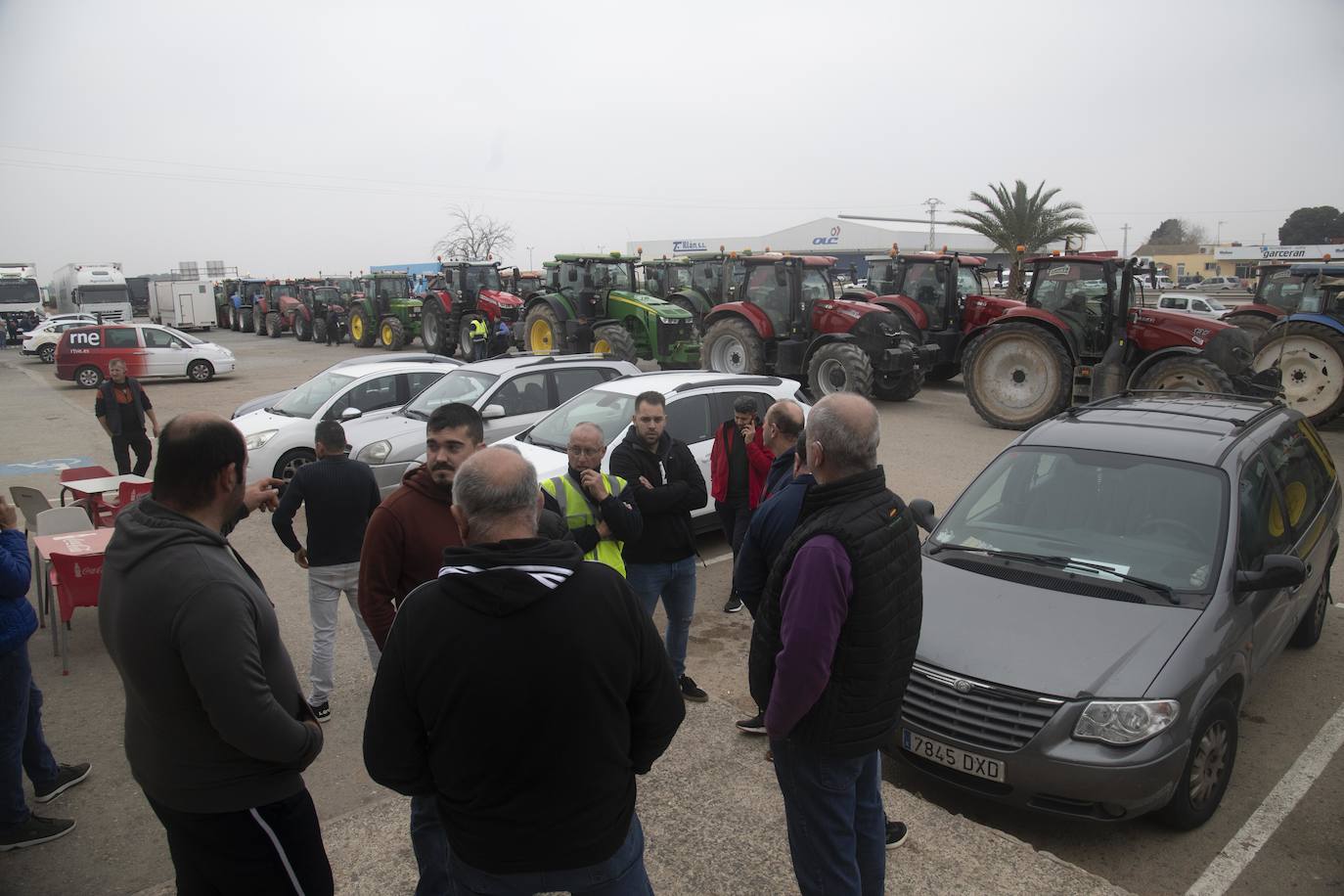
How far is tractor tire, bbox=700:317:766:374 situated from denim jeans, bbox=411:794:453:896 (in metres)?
12.4

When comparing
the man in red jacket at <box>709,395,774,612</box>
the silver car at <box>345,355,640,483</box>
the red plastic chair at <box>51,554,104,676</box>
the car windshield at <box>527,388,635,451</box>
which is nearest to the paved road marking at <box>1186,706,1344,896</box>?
the man in red jacket at <box>709,395,774,612</box>

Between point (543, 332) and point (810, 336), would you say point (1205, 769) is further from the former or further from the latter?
point (543, 332)

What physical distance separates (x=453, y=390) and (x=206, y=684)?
302 inches

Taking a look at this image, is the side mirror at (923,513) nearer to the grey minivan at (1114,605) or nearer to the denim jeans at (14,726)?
the grey minivan at (1114,605)

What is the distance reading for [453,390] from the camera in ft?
31.0

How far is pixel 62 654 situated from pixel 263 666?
425cm

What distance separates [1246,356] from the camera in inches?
Answer: 445

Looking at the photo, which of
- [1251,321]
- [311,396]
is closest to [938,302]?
[1251,321]

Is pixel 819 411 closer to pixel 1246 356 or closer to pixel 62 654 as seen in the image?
pixel 62 654

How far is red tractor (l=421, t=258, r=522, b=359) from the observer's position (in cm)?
2372

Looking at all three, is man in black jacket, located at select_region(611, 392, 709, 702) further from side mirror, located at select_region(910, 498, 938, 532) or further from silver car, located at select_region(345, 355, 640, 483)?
silver car, located at select_region(345, 355, 640, 483)

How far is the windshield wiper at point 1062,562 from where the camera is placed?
3885mm

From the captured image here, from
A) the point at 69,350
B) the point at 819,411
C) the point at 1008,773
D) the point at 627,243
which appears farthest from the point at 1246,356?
the point at 627,243

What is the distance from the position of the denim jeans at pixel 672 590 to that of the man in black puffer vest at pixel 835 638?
176 cm
